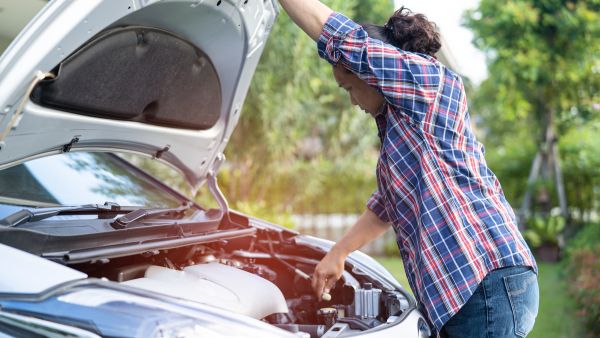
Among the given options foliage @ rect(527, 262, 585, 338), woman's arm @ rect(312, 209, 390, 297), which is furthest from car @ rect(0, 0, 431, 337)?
foliage @ rect(527, 262, 585, 338)

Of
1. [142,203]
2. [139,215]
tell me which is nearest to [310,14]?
[139,215]

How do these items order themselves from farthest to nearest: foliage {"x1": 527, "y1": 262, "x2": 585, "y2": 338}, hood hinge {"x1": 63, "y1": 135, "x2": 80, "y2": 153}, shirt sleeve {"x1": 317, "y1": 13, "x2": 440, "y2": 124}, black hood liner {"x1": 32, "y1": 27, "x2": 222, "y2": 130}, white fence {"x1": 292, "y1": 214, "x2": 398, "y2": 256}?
white fence {"x1": 292, "y1": 214, "x2": 398, "y2": 256} → foliage {"x1": 527, "y1": 262, "x2": 585, "y2": 338} → hood hinge {"x1": 63, "y1": 135, "x2": 80, "y2": 153} → black hood liner {"x1": 32, "y1": 27, "x2": 222, "y2": 130} → shirt sleeve {"x1": 317, "y1": 13, "x2": 440, "y2": 124}

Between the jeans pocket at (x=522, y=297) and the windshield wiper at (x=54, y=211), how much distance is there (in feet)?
4.65

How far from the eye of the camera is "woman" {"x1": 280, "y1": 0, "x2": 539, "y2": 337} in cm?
204

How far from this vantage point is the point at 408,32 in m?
2.20

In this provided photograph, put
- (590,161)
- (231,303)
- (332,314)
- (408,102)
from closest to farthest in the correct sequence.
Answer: (408,102), (231,303), (332,314), (590,161)

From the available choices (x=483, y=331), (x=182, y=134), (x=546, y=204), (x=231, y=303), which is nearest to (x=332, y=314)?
(x=231, y=303)

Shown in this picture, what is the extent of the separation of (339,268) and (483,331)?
0.64 meters

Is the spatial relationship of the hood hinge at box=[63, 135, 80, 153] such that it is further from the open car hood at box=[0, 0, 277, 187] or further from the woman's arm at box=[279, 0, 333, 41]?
the woman's arm at box=[279, 0, 333, 41]

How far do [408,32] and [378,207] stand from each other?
0.69 meters

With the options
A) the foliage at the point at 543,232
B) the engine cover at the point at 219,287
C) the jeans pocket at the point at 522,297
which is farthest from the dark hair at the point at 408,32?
the foliage at the point at 543,232

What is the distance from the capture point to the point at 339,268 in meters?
2.56

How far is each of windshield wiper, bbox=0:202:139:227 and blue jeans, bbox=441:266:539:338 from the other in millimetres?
1296

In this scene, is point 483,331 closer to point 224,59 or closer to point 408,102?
point 408,102
